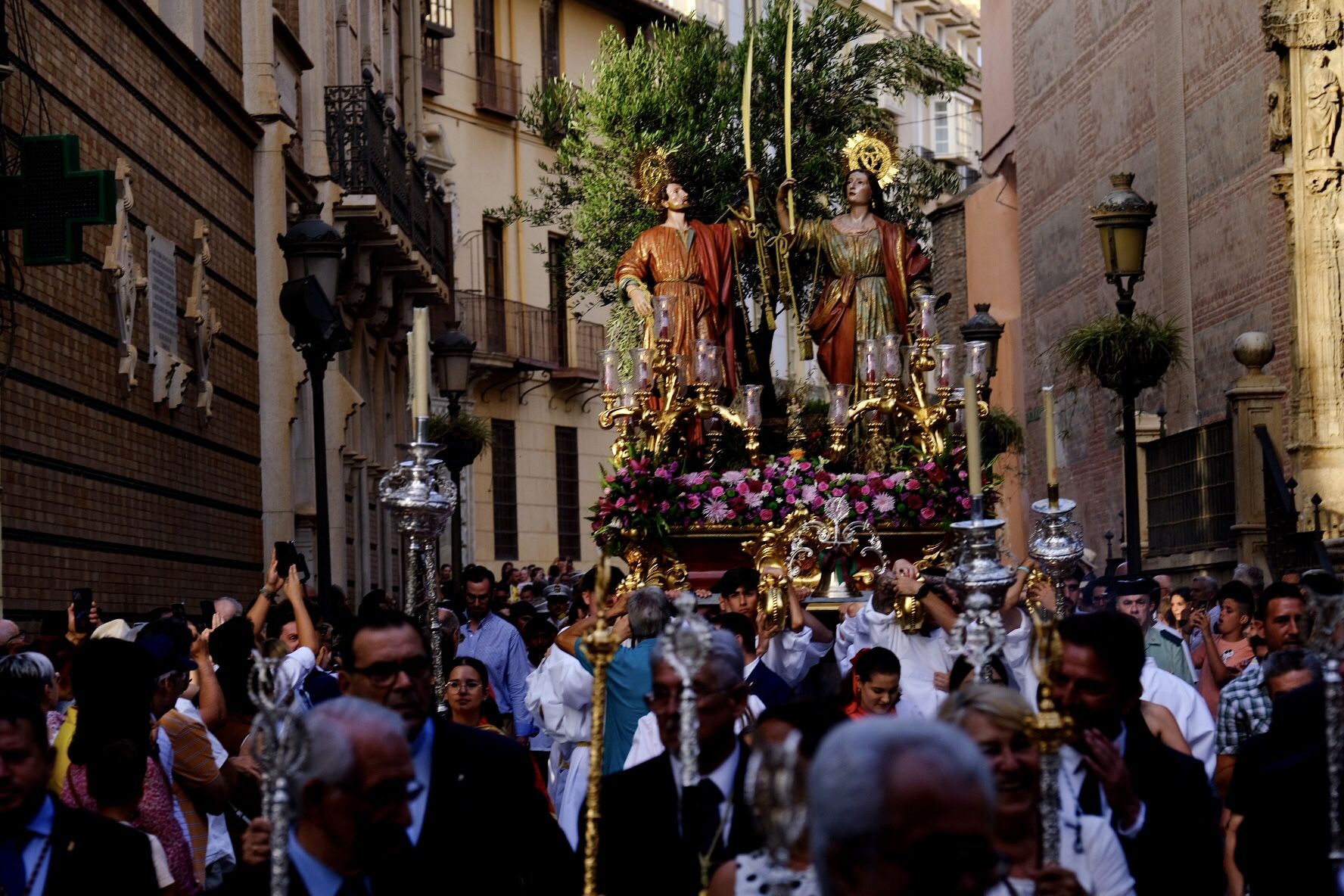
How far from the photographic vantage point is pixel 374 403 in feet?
102

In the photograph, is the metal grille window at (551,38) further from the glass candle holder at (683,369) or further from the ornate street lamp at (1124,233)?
the ornate street lamp at (1124,233)

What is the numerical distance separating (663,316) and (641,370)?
0.37 metres

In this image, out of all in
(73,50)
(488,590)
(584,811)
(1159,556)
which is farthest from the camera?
(1159,556)

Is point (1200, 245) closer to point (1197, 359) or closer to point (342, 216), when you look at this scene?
point (1197, 359)

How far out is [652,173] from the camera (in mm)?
16000

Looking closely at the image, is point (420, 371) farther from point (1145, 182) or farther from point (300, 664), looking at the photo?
point (1145, 182)

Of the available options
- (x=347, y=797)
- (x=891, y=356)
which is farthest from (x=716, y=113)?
(x=347, y=797)

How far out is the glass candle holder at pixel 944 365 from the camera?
1444cm

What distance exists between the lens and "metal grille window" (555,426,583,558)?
4312cm

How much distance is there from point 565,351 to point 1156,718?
119 feet

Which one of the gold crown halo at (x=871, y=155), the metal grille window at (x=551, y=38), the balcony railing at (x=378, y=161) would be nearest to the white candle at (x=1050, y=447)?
the gold crown halo at (x=871, y=155)

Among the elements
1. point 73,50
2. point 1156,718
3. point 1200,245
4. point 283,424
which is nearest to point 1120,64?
point 1200,245

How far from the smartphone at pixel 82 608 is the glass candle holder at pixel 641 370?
3.59m

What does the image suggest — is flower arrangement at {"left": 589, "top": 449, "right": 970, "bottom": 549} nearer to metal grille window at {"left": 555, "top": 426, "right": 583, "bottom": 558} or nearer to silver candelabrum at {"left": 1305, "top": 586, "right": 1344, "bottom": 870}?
silver candelabrum at {"left": 1305, "top": 586, "right": 1344, "bottom": 870}
